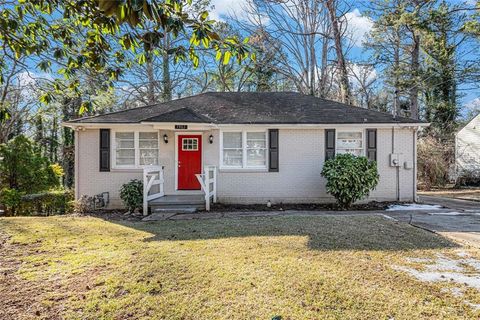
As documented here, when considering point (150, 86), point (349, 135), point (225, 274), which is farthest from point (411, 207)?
point (150, 86)

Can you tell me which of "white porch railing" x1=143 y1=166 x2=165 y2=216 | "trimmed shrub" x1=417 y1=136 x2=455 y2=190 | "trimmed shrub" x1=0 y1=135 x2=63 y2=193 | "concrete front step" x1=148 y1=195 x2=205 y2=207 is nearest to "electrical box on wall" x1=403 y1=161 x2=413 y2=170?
"concrete front step" x1=148 y1=195 x2=205 y2=207

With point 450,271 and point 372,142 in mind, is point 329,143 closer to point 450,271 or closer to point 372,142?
point 372,142

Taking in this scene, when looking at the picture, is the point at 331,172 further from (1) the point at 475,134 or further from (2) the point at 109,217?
(1) the point at 475,134

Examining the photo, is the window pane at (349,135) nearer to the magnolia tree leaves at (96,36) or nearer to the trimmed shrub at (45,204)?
the magnolia tree leaves at (96,36)

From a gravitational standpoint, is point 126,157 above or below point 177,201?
above

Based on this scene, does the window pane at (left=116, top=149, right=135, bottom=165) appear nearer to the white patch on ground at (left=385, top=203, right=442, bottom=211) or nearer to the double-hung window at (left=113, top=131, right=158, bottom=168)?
the double-hung window at (left=113, top=131, right=158, bottom=168)

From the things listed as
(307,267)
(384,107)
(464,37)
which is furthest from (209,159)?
(384,107)

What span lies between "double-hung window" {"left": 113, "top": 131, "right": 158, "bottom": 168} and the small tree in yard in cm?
593

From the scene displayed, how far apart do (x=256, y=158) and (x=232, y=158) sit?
856 millimetres

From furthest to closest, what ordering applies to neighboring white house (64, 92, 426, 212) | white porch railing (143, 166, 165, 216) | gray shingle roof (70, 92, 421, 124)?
1. neighboring white house (64, 92, 426, 212)
2. gray shingle roof (70, 92, 421, 124)
3. white porch railing (143, 166, 165, 216)

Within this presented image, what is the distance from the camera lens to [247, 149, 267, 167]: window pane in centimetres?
1046

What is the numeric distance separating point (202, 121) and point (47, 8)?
5.71m

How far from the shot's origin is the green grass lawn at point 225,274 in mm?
3059

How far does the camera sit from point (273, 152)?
1028 centimetres
